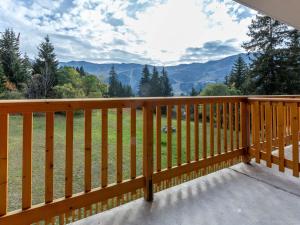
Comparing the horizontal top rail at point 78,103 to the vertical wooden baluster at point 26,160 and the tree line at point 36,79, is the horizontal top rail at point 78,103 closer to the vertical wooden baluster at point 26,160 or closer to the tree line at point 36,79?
the vertical wooden baluster at point 26,160

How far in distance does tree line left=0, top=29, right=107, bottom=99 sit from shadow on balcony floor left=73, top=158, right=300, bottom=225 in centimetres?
521

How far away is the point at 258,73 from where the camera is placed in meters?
13.4

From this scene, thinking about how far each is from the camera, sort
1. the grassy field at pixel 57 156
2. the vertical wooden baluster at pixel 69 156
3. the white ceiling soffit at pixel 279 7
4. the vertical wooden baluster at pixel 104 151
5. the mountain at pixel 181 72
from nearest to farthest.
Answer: the vertical wooden baluster at pixel 69 156 < the vertical wooden baluster at pixel 104 151 < the grassy field at pixel 57 156 < the white ceiling soffit at pixel 279 7 < the mountain at pixel 181 72

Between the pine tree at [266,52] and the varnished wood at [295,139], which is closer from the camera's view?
the varnished wood at [295,139]

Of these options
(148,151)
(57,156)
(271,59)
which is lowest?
(57,156)

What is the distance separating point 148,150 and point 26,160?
0.98m

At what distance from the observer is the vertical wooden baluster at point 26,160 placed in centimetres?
150

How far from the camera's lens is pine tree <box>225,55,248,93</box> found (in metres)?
14.3

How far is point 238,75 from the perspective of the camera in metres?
14.6

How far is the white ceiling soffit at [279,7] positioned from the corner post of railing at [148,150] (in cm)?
184

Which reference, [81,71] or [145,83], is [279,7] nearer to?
[81,71]

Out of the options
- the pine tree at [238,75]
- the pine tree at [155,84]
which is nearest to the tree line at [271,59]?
the pine tree at [238,75]

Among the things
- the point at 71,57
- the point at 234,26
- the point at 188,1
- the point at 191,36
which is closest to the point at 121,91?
the point at 71,57

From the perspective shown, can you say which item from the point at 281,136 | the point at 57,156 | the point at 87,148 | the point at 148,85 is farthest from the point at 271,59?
the point at 87,148
